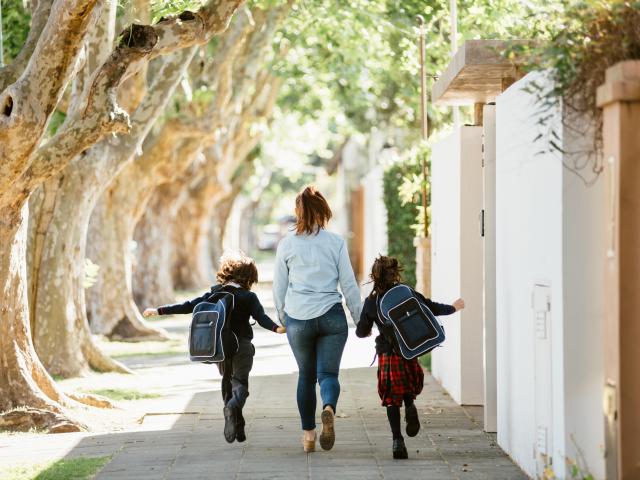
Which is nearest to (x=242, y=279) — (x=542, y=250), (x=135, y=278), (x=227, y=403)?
(x=227, y=403)

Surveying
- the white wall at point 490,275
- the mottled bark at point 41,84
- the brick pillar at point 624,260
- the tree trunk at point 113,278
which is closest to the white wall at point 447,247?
the white wall at point 490,275

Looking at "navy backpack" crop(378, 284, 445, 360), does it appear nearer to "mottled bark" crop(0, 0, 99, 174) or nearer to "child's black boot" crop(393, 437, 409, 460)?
"child's black boot" crop(393, 437, 409, 460)

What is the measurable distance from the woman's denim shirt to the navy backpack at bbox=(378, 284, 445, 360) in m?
0.29

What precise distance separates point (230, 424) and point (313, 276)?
1205 mm

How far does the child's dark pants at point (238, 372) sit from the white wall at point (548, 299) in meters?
1.83

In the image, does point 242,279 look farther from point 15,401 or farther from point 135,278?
point 135,278

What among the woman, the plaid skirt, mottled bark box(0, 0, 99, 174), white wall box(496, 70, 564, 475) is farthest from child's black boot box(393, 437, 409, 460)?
mottled bark box(0, 0, 99, 174)

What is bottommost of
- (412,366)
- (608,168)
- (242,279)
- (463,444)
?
(463,444)

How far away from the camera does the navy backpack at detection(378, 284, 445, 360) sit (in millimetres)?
8211

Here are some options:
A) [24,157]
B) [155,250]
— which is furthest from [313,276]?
[155,250]

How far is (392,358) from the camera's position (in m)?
8.46

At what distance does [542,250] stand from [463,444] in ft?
8.30

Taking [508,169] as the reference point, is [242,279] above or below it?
below

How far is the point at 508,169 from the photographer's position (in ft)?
27.3
